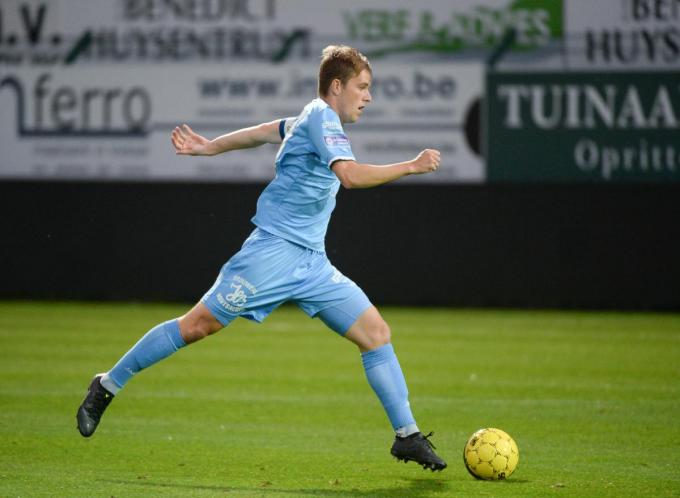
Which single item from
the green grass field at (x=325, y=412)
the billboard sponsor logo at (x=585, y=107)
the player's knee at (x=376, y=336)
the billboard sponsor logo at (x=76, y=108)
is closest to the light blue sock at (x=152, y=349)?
the green grass field at (x=325, y=412)

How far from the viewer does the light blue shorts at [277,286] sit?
7.37 meters

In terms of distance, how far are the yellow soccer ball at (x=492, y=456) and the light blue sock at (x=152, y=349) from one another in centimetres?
178

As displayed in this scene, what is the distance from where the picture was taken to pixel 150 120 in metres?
22.6

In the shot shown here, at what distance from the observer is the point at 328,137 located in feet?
23.3

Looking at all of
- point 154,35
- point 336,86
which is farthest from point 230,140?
point 154,35

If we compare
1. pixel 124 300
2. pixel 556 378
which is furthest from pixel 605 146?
pixel 556 378

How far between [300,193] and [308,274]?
18.4 inches

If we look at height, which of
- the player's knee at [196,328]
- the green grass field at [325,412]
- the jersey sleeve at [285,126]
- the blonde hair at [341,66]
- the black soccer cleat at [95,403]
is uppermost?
the blonde hair at [341,66]

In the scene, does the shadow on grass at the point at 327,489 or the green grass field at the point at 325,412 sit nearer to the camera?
the shadow on grass at the point at 327,489

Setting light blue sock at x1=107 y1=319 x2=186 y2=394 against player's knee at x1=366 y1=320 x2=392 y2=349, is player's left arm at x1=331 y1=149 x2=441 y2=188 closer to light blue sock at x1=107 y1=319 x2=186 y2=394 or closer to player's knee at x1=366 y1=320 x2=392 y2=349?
player's knee at x1=366 y1=320 x2=392 y2=349

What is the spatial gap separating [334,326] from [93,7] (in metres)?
16.2

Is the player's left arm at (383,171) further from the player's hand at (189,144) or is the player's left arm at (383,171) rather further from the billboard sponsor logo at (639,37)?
the billboard sponsor logo at (639,37)

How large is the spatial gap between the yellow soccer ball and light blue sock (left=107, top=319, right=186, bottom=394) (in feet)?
5.83

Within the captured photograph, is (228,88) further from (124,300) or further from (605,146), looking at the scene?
(605,146)
